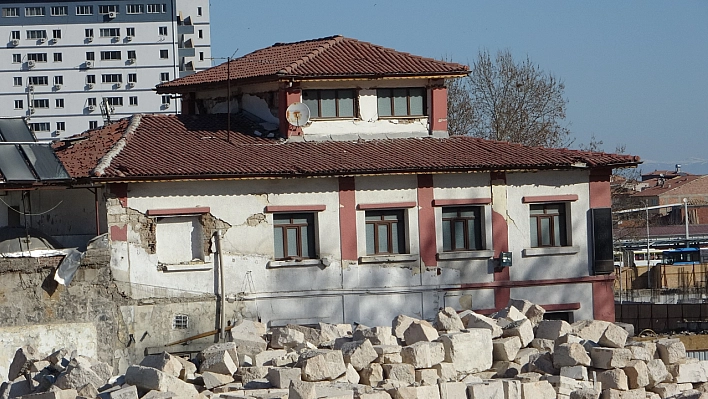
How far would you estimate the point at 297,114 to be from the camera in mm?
25703

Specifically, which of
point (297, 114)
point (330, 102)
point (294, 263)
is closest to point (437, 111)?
point (330, 102)

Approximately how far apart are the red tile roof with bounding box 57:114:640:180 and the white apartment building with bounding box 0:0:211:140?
81.5 m

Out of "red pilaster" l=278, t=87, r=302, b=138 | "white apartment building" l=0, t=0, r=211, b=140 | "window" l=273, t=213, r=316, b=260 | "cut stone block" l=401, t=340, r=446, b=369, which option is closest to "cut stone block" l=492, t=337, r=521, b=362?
"cut stone block" l=401, t=340, r=446, b=369

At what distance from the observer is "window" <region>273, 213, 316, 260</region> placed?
952 inches

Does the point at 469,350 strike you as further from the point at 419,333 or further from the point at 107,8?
the point at 107,8

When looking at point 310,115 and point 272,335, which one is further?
point 310,115

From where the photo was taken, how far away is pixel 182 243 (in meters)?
23.5

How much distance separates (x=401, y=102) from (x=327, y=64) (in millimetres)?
1983

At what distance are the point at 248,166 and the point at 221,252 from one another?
185 cm

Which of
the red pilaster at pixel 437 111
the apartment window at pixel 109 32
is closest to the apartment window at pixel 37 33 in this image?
the apartment window at pixel 109 32

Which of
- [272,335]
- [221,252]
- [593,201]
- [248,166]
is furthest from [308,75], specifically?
[272,335]

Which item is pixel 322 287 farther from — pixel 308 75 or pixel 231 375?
pixel 231 375

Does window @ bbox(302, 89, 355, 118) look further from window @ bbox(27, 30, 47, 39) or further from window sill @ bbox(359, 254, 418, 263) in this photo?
window @ bbox(27, 30, 47, 39)

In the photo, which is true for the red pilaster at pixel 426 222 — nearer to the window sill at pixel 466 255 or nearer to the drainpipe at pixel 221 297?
the window sill at pixel 466 255
